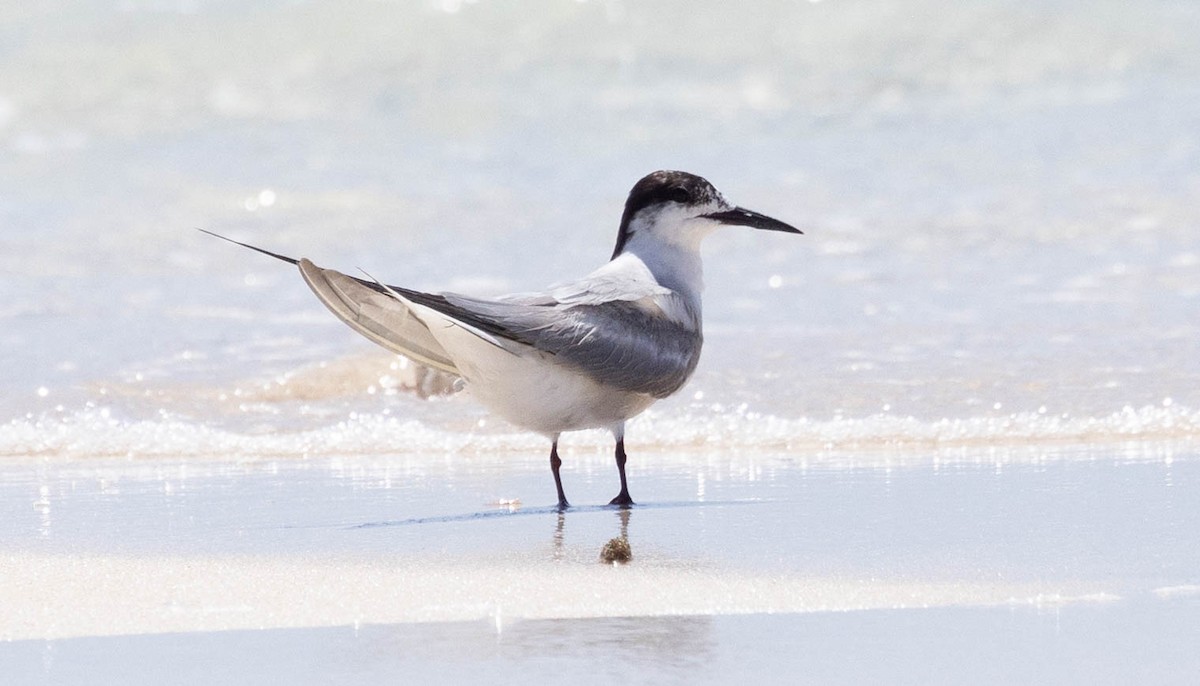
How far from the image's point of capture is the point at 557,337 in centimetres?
434

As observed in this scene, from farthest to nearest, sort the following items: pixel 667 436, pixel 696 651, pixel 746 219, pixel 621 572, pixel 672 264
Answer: pixel 667 436 → pixel 746 219 → pixel 672 264 → pixel 621 572 → pixel 696 651

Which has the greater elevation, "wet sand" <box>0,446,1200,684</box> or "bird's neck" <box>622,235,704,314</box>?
"bird's neck" <box>622,235,704,314</box>

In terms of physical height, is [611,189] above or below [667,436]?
above

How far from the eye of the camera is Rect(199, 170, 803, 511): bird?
425 cm

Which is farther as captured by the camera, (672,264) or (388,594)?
(672,264)

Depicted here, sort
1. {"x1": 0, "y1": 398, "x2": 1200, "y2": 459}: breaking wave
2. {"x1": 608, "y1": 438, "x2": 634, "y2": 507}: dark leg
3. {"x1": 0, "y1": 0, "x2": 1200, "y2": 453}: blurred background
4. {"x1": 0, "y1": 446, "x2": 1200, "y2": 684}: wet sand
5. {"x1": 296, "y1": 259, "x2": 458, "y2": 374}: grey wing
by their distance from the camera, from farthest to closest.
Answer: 1. {"x1": 0, "y1": 0, "x2": 1200, "y2": 453}: blurred background
2. {"x1": 0, "y1": 398, "x2": 1200, "y2": 459}: breaking wave
3. {"x1": 608, "y1": 438, "x2": 634, "y2": 507}: dark leg
4. {"x1": 296, "y1": 259, "x2": 458, "y2": 374}: grey wing
5. {"x1": 0, "y1": 446, "x2": 1200, "y2": 684}: wet sand

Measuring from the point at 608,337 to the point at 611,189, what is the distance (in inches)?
261

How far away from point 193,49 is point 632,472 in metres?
10.2

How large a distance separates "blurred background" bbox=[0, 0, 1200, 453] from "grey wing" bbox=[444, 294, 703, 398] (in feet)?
4.21

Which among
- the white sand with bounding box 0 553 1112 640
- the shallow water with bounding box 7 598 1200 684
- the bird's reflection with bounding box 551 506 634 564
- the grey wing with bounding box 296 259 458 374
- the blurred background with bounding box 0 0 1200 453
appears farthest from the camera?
the blurred background with bounding box 0 0 1200 453

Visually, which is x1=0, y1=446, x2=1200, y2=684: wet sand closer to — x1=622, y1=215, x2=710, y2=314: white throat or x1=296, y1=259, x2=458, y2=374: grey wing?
x1=296, y1=259, x2=458, y2=374: grey wing

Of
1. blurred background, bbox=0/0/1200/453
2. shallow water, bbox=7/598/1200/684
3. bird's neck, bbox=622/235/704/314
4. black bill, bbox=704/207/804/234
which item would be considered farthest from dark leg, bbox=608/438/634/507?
shallow water, bbox=7/598/1200/684

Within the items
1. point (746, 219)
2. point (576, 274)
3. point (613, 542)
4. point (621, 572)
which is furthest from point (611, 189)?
point (621, 572)

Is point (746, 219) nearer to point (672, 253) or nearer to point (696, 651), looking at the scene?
point (672, 253)
